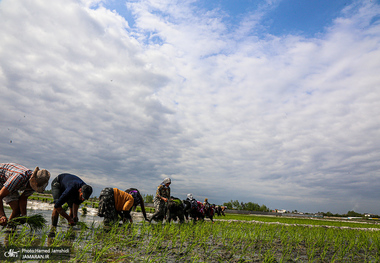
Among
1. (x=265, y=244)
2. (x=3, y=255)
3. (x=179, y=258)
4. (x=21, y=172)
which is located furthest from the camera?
(x=265, y=244)

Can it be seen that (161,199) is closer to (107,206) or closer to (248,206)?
(107,206)

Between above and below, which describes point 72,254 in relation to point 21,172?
below

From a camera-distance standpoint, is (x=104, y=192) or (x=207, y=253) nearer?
(x=207, y=253)

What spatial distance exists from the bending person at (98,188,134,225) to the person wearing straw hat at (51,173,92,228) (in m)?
0.70

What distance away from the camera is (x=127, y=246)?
4.98 meters

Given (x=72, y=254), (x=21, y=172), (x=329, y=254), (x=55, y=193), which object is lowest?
(x=329, y=254)

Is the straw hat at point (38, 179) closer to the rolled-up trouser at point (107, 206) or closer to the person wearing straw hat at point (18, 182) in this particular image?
the person wearing straw hat at point (18, 182)

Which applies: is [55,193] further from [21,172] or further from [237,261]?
[237,261]

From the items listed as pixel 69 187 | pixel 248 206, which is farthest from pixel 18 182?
pixel 248 206

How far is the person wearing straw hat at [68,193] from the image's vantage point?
5.79 metres

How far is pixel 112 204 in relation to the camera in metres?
7.09

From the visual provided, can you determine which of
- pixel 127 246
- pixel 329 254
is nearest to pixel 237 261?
pixel 127 246

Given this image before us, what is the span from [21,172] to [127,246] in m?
3.13

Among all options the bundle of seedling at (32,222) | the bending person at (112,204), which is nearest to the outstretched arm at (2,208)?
the bundle of seedling at (32,222)
